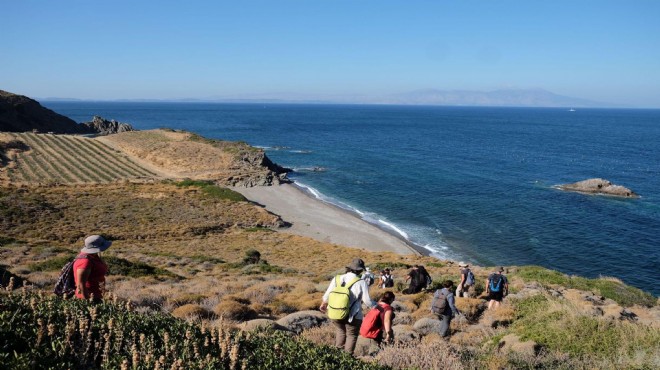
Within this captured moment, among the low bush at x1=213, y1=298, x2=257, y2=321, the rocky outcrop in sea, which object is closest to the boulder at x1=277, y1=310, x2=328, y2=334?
the low bush at x1=213, y1=298, x2=257, y2=321

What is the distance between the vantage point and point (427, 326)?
10.5 m

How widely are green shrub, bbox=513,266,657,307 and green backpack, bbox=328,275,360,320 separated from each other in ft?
46.7

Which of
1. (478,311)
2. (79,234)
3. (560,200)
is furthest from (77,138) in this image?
(478,311)

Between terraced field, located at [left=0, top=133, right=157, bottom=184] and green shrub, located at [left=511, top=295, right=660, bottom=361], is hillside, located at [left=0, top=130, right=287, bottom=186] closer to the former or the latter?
terraced field, located at [left=0, top=133, right=157, bottom=184]

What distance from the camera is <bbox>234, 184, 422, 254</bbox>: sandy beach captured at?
3853 centimetres

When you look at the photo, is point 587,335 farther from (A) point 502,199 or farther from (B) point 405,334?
(A) point 502,199

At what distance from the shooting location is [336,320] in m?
7.51

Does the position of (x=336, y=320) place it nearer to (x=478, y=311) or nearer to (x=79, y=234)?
(x=478, y=311)

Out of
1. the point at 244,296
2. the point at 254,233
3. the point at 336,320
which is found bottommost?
the point at 254,233

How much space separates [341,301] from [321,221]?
125ft

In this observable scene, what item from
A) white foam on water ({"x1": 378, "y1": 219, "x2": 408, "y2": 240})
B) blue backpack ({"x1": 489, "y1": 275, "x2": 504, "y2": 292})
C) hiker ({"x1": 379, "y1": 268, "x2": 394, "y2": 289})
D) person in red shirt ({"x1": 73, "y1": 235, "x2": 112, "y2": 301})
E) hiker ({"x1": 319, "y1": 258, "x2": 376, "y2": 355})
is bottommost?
white foam on water ({"x1": 378, "y1": 219, "x2": 408, "y2": 240})

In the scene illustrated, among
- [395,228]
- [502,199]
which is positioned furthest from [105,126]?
[502,199]

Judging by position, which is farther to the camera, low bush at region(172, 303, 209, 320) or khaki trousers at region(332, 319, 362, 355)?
low bush at region(172, 303, 209, 320)

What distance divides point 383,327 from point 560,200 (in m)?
52.3
